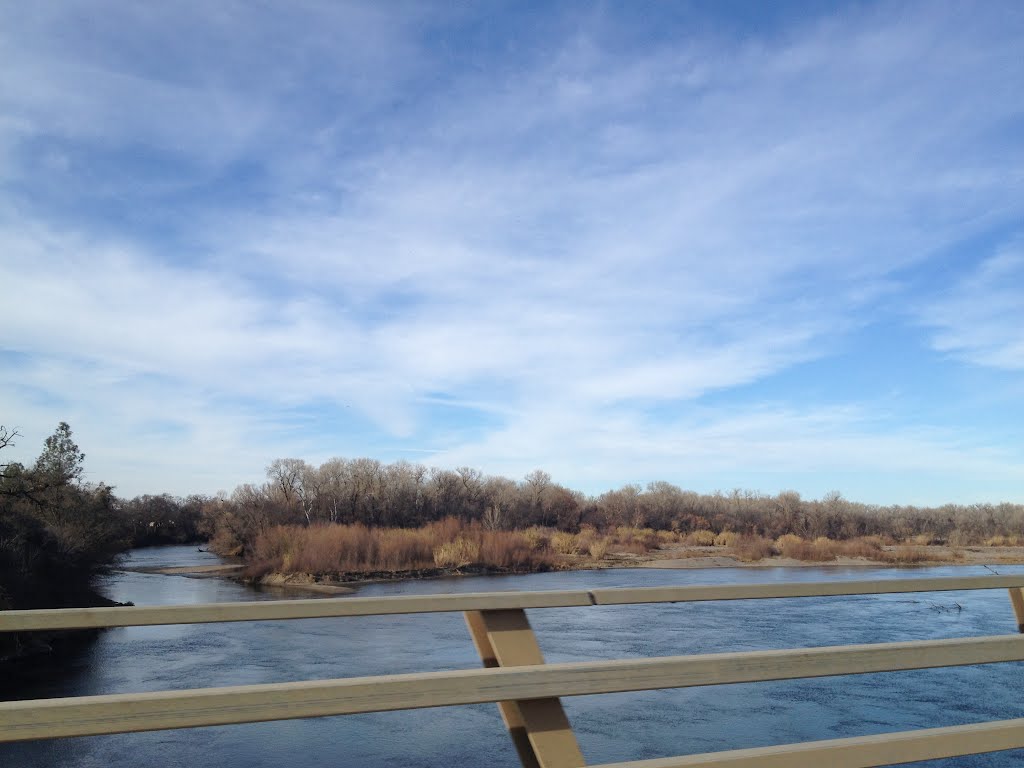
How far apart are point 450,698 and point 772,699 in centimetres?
1022

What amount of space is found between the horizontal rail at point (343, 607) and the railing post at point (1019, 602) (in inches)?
37.3

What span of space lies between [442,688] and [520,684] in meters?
0.18

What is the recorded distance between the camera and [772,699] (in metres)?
10.5

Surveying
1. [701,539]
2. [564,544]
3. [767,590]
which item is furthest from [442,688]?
[701,539]

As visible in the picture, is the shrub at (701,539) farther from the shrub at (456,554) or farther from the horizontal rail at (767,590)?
the horizontal rail at (767,590)

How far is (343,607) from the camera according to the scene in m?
1.90

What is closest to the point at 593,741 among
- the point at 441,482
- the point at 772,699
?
the point at 772,699

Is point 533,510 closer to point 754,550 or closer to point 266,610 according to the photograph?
point 754,550

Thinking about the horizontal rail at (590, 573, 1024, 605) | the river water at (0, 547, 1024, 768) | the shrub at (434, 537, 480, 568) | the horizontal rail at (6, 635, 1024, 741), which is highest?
the horizontal rail at (590, 573, 1024, 605)

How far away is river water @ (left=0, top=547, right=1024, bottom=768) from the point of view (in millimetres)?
8617

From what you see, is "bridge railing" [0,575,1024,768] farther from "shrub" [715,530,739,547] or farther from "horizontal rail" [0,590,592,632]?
"shrub" [715,530,739,547]

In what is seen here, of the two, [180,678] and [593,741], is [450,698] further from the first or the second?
[180,678]

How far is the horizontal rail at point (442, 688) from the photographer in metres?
1.41

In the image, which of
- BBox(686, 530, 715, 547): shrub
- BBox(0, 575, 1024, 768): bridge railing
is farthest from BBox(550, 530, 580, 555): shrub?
BBox(0, 575, 1024, 768): bridge railing
